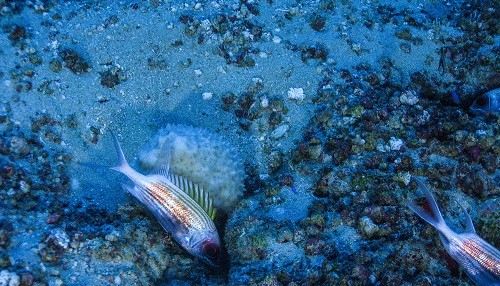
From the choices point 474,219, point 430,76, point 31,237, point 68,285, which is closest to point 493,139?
point 474,219

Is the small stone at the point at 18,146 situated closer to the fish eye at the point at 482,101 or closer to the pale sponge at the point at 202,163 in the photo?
the pale sponge at the point at 202,163

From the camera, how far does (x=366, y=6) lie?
564cm

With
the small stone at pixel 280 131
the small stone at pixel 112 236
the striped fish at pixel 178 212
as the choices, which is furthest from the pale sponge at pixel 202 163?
the small stone at pixel 112 236

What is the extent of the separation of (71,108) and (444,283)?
158 inches

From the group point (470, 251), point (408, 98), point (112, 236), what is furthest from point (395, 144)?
point (112, 236)

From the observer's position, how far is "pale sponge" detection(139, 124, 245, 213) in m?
4.09

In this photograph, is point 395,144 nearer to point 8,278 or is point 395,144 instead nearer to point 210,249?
point 210,249

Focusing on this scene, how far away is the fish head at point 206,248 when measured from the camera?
12.2 ft

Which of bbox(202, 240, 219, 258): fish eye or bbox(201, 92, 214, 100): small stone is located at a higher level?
bbox(201, 92, 214, 100): small stone

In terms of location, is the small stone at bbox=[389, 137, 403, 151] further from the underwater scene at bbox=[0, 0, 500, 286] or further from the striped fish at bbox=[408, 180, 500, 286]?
the striped fish at bbox=[408, 180, 500, 286]

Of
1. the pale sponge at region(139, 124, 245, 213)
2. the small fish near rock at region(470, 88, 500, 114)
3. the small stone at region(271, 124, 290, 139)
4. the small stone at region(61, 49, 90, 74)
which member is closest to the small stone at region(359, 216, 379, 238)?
the pale sponge at region(139, 124, 245, 213)

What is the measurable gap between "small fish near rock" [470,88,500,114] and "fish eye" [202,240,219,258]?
10.1 ft

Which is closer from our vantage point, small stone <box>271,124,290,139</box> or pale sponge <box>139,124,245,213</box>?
pale sponge <box>139,124,245,213</box>

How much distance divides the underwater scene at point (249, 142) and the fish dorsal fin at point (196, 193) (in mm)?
16
